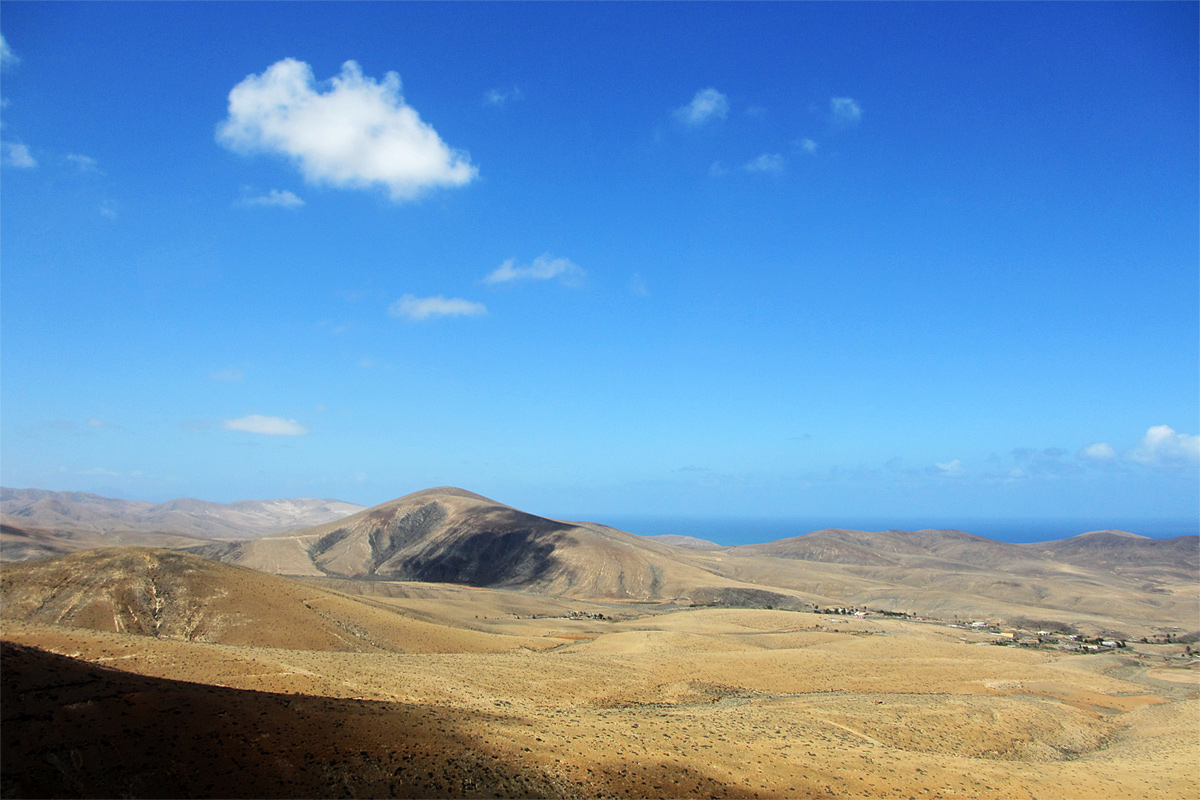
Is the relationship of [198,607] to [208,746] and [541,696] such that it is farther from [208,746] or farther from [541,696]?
[208,746]

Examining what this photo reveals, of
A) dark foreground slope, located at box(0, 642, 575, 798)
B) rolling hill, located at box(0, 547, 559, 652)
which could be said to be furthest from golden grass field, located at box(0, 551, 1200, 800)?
rolling hill, located at box(0, 547, 559, 652)

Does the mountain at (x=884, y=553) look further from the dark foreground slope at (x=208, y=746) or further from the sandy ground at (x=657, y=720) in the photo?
the dark foreground slope at (x=208, y=746)

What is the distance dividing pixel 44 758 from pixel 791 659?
4113cm

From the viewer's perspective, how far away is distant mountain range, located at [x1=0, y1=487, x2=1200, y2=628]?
105 meters

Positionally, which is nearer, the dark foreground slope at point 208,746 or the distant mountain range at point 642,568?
the dark foreground slope at point 208,746

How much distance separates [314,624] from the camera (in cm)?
4128

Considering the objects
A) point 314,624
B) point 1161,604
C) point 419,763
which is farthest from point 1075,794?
point 1161,604

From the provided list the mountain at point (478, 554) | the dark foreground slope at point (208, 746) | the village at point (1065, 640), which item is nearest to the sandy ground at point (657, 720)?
the dark foreground slope at point (208, 746)

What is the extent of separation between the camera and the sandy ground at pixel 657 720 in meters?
15.8

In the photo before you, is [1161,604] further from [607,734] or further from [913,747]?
[607,734]

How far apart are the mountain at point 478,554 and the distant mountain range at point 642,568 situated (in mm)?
337

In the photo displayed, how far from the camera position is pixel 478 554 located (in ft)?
427

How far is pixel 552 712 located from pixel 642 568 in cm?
9659

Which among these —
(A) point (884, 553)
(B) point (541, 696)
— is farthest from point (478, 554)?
(A) point (884, 553)
